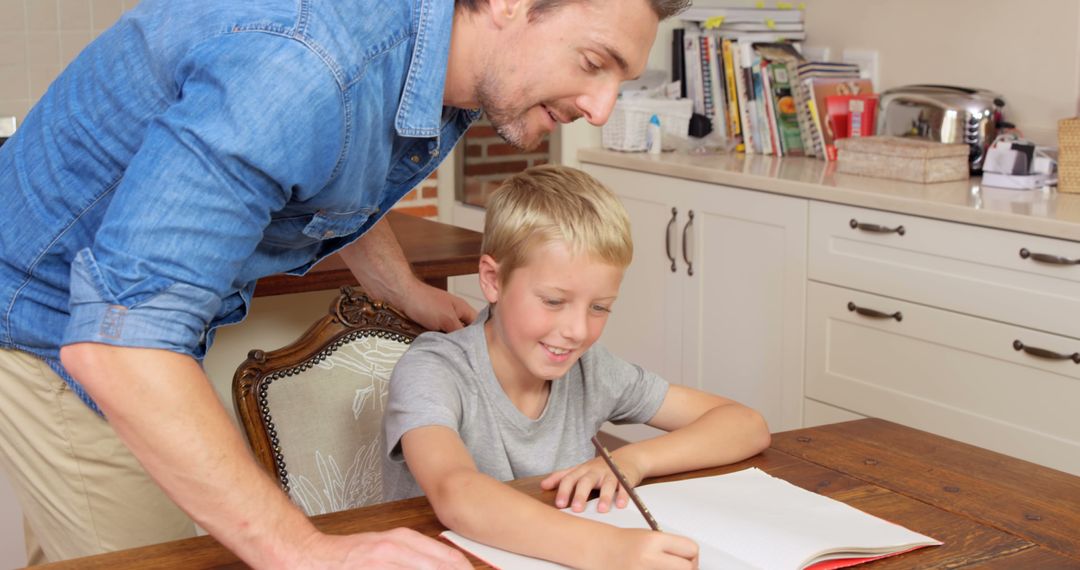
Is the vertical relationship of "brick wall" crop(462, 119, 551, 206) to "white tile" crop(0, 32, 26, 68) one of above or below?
below

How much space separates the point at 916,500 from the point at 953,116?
7.18 feet

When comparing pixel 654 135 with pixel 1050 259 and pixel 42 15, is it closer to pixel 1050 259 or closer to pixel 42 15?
pixel 1050 259

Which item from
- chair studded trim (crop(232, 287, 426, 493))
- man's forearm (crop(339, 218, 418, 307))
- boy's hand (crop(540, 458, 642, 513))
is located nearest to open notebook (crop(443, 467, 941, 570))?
boy's hand (crop(540, 458, 642, 513))

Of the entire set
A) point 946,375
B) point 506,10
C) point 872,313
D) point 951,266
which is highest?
point 506,10

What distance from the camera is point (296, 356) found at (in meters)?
1.76

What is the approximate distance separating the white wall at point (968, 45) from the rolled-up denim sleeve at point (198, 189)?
107 inches

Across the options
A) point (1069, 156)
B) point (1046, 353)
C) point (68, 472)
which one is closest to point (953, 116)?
point (1069, 156)

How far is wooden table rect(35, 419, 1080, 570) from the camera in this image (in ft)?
4.05

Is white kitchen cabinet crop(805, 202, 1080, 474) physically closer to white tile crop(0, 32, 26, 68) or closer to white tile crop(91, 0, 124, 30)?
white tile crop(91, 0, 124, 30)

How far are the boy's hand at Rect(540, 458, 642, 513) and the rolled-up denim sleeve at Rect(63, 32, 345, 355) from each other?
0.45 metres

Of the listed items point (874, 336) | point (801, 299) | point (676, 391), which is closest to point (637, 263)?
point (801, 299)

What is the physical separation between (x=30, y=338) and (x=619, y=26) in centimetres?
80

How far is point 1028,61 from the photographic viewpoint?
338 centimetres

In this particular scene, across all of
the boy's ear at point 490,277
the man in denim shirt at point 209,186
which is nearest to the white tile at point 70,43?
the man in denim shirt at point 209,186
